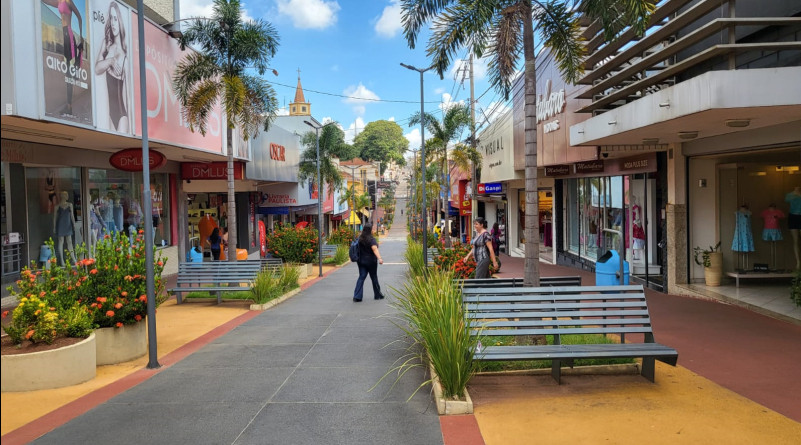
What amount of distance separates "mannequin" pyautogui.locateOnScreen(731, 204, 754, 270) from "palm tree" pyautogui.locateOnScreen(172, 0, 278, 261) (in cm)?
1170

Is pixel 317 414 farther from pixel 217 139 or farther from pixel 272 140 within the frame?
pixel 272 140

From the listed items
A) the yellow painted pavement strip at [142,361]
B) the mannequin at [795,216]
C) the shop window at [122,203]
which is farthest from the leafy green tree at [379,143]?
the yellow painted pavement strip at [142,361]

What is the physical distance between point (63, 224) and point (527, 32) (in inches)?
470

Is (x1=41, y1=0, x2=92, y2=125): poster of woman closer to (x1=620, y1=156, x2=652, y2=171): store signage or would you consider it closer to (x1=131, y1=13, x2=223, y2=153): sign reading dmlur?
(x1=131, y1=13, x2=223, y2=153): sign reading dmlur

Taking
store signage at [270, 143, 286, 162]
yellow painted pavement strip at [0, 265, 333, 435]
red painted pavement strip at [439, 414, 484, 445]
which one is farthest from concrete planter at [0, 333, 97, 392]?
store signage at [270, 143, 286, 162]

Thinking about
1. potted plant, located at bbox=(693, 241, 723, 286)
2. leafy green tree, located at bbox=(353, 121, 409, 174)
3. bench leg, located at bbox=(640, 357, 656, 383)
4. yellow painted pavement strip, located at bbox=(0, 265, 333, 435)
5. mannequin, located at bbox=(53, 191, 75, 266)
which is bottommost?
yellow painted pavement strip, located at bbox=(0, 265, 333, 435)

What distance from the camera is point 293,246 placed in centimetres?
2245

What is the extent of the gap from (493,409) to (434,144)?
83.3ft

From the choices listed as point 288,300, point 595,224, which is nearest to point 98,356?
point 288,300

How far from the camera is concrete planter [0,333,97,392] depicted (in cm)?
657

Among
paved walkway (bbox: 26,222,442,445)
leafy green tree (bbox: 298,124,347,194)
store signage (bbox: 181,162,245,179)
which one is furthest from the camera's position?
leafy green tree (bbox: 298,124,347,194)

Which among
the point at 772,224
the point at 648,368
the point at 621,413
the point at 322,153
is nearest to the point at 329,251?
the point at 322,153

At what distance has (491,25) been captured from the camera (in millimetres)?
9016

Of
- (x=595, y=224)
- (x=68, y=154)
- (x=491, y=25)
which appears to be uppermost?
(x=491, y=25)
